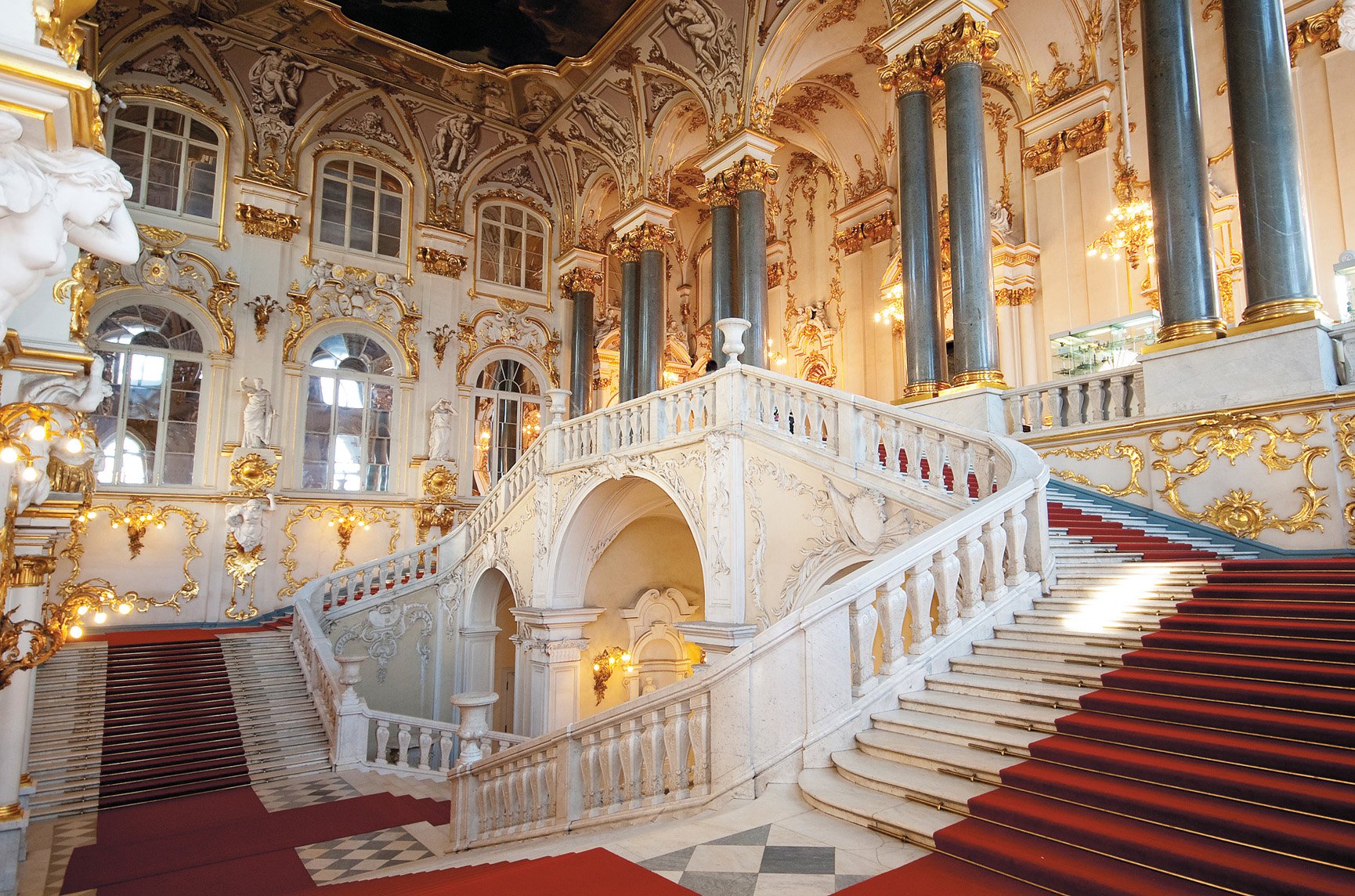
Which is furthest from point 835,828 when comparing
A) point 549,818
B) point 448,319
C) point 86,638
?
point 448,319

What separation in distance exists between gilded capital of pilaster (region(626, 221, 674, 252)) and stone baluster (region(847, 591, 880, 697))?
42.4 ft

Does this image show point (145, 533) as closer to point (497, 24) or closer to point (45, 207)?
point (497, 24)

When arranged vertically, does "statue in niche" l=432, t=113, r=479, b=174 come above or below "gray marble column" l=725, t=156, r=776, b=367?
above

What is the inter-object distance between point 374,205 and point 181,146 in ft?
11.9

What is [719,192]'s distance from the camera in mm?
13531

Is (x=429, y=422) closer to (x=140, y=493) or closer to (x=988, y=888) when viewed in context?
(x=140, y=493)

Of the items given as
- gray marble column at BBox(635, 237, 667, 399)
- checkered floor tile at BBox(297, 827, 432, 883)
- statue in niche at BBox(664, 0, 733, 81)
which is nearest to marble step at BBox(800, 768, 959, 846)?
checkered floor tile at BBox(297, 827, 432, 883)

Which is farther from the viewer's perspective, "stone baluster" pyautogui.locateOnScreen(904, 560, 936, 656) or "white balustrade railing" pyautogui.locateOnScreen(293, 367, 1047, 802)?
"stone baluster" pyautogui.locateOnScreen(904, 560, 936, 656)

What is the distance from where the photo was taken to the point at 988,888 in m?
2.51

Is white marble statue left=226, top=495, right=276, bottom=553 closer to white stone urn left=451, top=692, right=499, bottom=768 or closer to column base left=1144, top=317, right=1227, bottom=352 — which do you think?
white stone urn left=451, top=692, right=499, bottom=768

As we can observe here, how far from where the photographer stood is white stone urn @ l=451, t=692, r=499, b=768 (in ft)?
24.3

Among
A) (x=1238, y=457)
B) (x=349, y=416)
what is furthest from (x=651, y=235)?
(x=1238, y=457)

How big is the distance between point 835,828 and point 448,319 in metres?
16.0

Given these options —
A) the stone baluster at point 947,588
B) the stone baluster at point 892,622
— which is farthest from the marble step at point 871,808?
the stone baluster at point 947,588
